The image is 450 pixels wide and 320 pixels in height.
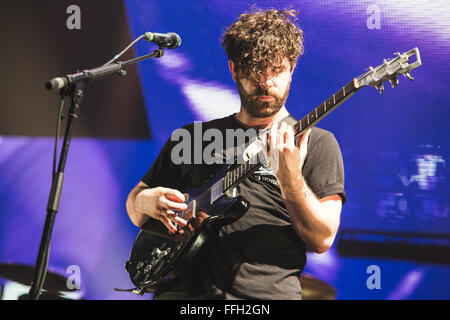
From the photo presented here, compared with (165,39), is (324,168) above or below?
below

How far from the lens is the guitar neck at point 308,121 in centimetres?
174

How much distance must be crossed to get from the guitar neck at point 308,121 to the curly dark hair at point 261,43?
1.18 feet

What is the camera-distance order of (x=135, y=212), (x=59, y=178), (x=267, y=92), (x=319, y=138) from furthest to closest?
(x=135, y=212), (x=267, y=92), (x=319, y=138), (x=59, y=178)

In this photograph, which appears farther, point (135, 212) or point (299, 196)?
point (135, 212)

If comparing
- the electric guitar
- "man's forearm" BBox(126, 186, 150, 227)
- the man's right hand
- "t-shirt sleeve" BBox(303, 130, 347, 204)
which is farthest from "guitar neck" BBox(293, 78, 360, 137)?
"man's forearm" BBox(126, 186, 150, 227)

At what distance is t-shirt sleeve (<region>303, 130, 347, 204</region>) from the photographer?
1.81 m

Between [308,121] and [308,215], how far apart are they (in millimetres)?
340

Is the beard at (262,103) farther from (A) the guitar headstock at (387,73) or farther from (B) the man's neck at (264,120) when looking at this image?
(A) the guitar headstock at (387,73)

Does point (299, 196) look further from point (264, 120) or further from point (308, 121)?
point (264, 120)

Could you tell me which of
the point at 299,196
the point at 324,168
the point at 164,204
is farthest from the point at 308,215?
the point at 164,204

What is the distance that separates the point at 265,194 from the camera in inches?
76.7

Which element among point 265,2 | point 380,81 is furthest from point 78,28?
point 380,81
